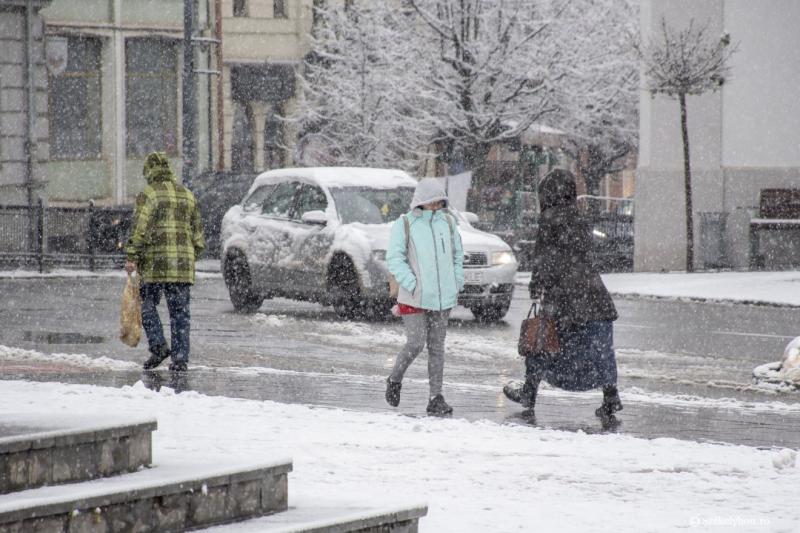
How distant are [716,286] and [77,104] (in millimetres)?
21184

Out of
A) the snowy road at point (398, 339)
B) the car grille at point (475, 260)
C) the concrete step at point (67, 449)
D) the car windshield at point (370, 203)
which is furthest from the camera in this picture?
the car windshield at point (370, 203)

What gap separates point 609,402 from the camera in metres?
11.1

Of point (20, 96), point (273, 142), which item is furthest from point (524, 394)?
point (273, 142)

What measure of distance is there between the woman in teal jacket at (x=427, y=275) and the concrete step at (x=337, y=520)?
14.7 feet

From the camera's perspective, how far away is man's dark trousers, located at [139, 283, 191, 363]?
13.6m

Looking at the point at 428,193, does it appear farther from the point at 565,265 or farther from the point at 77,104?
the point at 77,104

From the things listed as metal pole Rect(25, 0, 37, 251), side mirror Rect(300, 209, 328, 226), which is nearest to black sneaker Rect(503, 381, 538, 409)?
side mirror Rect(300, 209, 328, 226)

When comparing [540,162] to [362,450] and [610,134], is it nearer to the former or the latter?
[610,134]

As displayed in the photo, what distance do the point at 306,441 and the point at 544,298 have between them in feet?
7.98

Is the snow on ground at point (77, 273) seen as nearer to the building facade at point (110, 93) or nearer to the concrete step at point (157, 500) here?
the building facade at point (110, 93)

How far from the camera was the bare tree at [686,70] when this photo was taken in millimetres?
29750

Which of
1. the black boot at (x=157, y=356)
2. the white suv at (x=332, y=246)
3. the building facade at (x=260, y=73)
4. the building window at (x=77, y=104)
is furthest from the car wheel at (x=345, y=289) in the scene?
the building facade at (x=260, y=73)

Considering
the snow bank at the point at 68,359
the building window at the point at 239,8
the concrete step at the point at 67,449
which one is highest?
the building window at the point at 239,8

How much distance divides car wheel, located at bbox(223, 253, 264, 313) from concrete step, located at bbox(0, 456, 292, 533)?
559 inches
